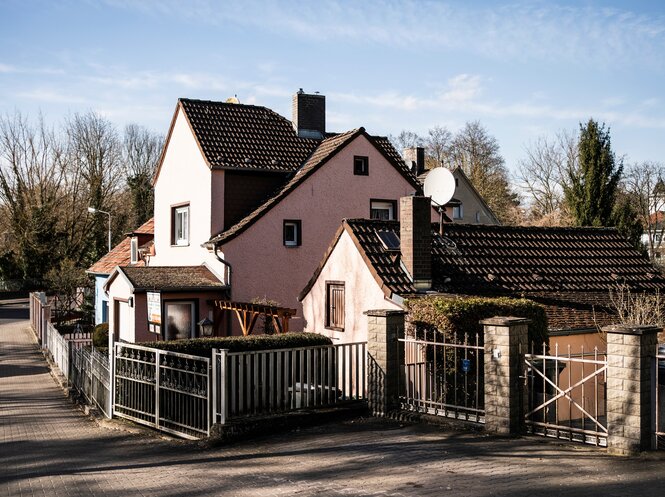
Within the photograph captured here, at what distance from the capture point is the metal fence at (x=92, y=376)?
16.5 m

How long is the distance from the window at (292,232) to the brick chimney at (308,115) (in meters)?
4.68

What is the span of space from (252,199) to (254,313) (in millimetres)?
6382

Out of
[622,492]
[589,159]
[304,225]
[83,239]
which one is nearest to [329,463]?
[622,492]

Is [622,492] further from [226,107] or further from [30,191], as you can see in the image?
[30,191]

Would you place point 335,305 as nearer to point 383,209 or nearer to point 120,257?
point 383,209

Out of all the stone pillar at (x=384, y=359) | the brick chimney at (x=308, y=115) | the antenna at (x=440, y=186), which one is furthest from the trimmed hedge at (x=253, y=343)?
the brick chimney at (x=308, y=115)

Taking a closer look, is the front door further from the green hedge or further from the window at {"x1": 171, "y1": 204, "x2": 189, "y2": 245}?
the green hedge

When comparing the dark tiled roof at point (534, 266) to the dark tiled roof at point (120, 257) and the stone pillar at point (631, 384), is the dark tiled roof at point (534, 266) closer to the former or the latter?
the stone pillar at point (631, 384)

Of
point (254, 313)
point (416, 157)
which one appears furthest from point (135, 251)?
point (416, 157)

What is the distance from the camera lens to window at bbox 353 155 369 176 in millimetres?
27125

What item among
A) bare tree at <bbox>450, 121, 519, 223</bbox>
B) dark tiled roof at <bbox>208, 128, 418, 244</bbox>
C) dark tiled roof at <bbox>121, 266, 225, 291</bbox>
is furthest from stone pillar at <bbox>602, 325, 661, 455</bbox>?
bare tree at <bbox>450, 121, 519, 223</bbox>

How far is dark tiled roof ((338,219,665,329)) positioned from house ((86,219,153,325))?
1583 centimetres

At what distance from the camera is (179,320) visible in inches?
957

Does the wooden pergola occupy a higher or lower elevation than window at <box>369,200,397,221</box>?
lower
